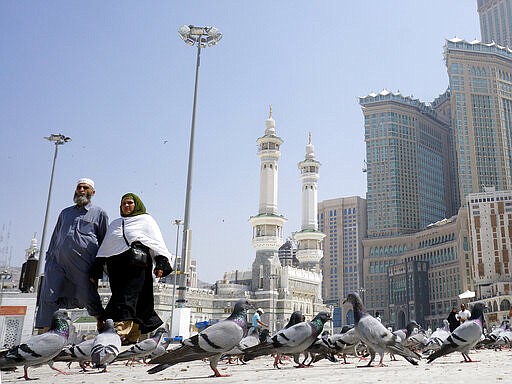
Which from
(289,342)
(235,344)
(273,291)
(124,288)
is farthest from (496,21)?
(124,288)

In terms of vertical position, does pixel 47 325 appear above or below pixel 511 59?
below

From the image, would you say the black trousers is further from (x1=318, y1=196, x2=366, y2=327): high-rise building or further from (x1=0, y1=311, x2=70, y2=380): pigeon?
(x1=318, y1=196, x2=366, y2=327): high-rise building

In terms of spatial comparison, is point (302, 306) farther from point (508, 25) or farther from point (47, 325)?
point (508, 25)

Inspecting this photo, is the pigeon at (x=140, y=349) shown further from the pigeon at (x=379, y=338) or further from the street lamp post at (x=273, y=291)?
the street lamp post at (x=273, y=291)

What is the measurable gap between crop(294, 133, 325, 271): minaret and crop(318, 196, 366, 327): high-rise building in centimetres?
6151

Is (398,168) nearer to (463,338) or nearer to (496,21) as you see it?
(496,21)

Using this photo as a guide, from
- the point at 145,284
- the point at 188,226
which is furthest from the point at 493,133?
the point at 145,284

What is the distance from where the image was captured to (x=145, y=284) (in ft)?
22.6

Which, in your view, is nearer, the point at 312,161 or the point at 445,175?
the point at 312,161

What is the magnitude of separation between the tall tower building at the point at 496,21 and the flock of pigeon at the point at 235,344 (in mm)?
169979

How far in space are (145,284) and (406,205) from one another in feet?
399

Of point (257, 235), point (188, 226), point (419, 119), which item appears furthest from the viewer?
point (419, 119)

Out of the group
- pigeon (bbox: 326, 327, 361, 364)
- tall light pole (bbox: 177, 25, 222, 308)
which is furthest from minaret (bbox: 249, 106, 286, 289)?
pigeon (bbox: 326, 327, 361, 364)

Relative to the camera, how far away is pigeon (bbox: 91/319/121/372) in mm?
6418
